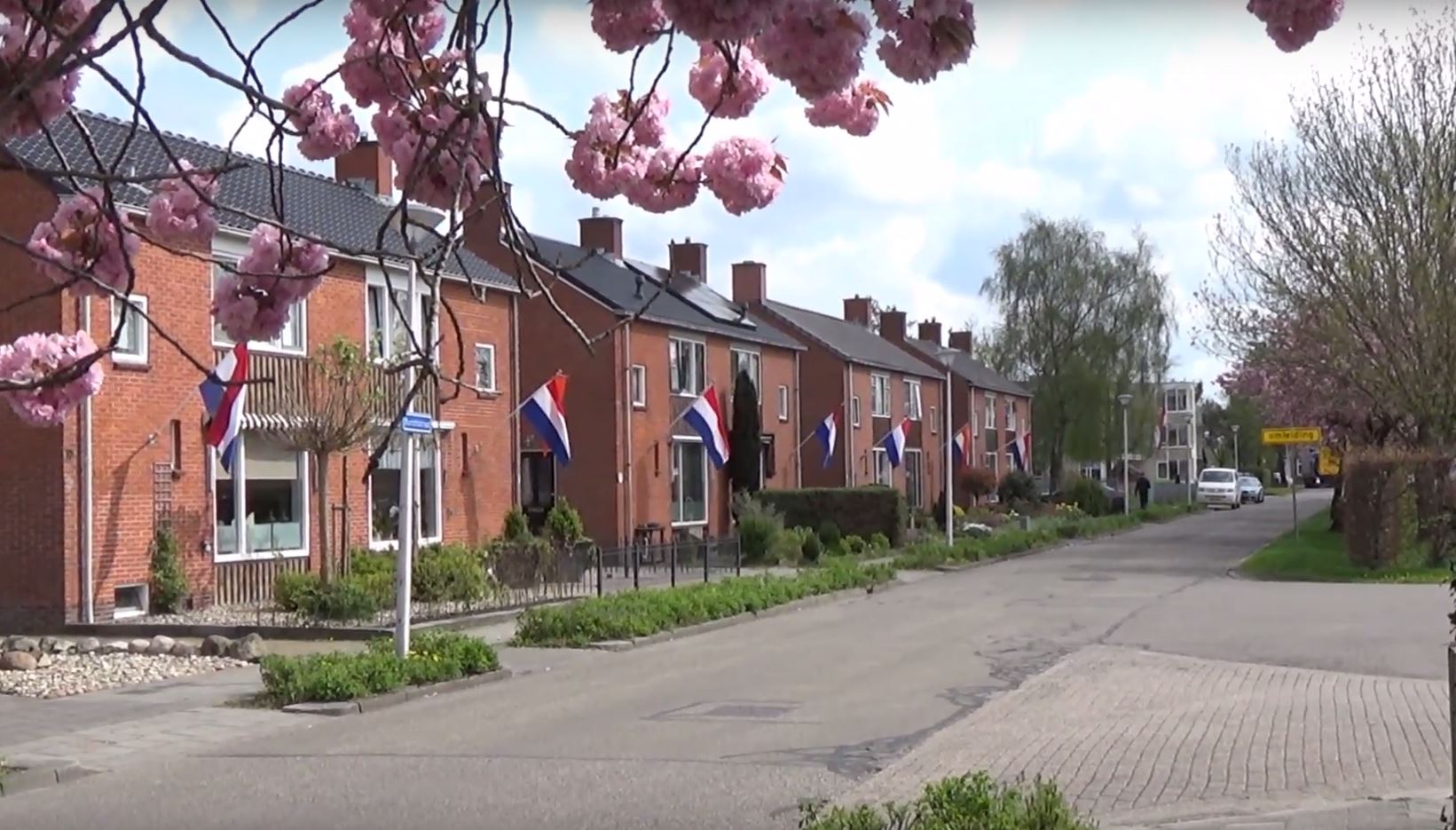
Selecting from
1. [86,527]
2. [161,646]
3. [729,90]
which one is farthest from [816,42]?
[86,527]

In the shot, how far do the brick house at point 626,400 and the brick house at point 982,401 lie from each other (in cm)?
2263

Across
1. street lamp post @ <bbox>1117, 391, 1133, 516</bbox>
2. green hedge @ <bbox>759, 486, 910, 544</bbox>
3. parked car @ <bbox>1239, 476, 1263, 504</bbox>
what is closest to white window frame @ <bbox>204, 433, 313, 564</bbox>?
green hedge @ <bbox>759, 486, 910, 544</bbox>

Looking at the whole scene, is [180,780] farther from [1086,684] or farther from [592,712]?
[1086,684]

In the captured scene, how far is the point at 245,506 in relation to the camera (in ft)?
82.8

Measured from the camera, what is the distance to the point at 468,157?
5.48 meters

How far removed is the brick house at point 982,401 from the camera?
70625 mm

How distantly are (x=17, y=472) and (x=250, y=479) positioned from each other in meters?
3.99

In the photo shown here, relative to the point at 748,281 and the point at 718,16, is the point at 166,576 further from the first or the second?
the point at 748,281

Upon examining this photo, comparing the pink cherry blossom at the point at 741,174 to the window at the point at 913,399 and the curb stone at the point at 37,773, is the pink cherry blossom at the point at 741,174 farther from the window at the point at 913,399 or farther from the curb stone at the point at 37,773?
the window at the point at 913,399

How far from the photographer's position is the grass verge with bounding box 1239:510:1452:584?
30.8m

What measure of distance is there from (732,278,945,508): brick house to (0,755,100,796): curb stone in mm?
42990

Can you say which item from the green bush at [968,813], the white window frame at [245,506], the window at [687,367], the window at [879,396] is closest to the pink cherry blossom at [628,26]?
the green bush at [968,813]

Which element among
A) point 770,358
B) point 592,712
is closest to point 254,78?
point 592,712

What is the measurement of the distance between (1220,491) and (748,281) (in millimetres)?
33543
